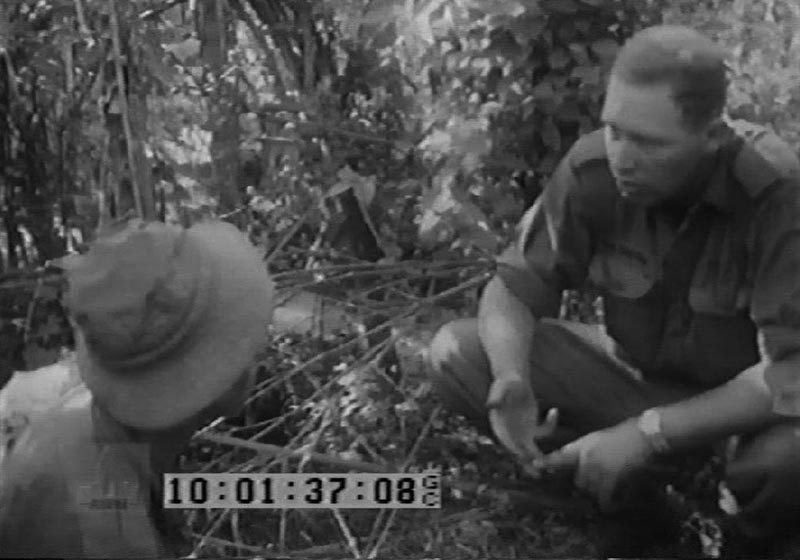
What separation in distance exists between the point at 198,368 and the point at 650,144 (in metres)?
0.73

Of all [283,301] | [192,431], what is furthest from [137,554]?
[283,301]

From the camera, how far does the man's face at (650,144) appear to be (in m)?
2.46

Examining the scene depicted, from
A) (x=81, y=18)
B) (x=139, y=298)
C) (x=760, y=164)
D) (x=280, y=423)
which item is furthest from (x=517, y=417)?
(x=81, y=18)

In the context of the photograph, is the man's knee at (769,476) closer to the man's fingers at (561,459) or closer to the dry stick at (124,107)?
the man's fingers at (561,459)

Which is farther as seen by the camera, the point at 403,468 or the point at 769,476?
the point at 403,468

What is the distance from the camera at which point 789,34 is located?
2689 mm

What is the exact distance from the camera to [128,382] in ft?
8.02

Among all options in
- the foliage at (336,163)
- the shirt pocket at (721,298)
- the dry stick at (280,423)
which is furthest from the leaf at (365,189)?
the shirt pocket at (721,298)

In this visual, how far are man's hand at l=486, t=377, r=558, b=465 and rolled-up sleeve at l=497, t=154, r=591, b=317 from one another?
124 mm

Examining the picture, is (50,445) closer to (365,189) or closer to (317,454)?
(317,454)

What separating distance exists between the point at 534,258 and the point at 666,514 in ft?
1.52

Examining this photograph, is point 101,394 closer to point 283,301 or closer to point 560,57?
point 283,301

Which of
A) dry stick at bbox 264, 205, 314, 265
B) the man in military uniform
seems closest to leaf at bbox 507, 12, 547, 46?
the man in military uniform

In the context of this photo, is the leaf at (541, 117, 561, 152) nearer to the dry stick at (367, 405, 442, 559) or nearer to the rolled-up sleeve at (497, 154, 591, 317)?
the rolled-up sleeve at (497, 154, 591, 317)
